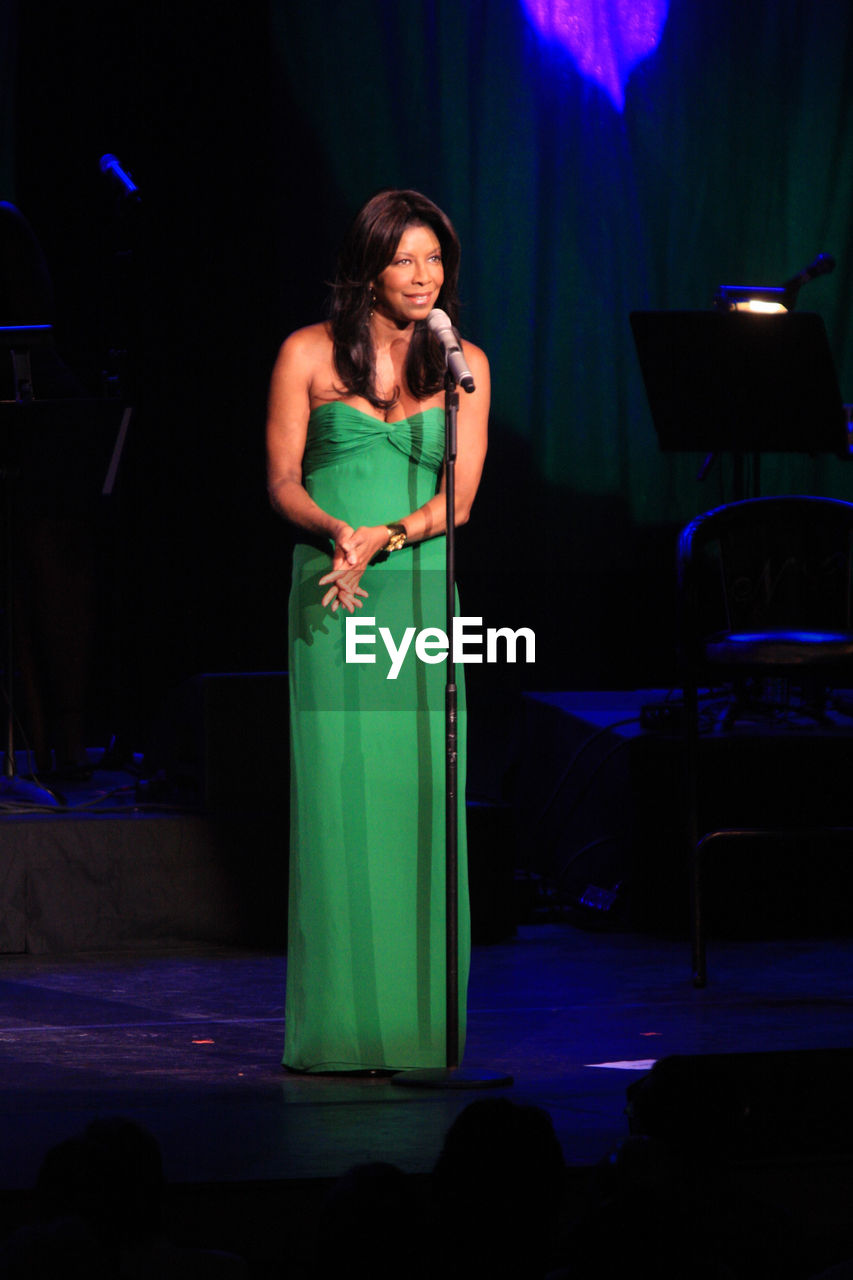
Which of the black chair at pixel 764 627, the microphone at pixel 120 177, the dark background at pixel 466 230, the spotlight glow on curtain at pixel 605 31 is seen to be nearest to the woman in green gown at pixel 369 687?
the black chair at pixel 764 627

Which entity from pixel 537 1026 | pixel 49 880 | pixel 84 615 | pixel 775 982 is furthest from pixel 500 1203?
pixel 84 615

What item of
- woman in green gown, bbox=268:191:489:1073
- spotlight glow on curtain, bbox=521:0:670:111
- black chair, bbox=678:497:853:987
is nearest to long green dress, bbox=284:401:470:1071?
woman in green gown, bbox=268:191:489:1073

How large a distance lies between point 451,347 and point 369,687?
0.65 m

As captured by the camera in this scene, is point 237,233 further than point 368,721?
Yes

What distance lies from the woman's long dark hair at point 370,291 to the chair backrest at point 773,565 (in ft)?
3.75

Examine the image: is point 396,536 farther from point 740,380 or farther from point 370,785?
point 740,380

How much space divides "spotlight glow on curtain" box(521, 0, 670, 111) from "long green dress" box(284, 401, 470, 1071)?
145 inches

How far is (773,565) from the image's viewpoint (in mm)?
5223

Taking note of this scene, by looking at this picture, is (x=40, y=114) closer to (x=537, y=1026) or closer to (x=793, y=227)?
(x=793, y=227)

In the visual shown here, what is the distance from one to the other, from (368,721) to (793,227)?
4.10m

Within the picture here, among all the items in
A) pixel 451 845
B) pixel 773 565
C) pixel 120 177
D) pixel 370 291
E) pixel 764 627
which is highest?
pixel 120 177

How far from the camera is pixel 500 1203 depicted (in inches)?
65.2

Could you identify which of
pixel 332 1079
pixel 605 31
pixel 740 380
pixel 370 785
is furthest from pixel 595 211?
pixel 332 1079

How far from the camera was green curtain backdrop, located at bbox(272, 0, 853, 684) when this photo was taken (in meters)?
6.31
